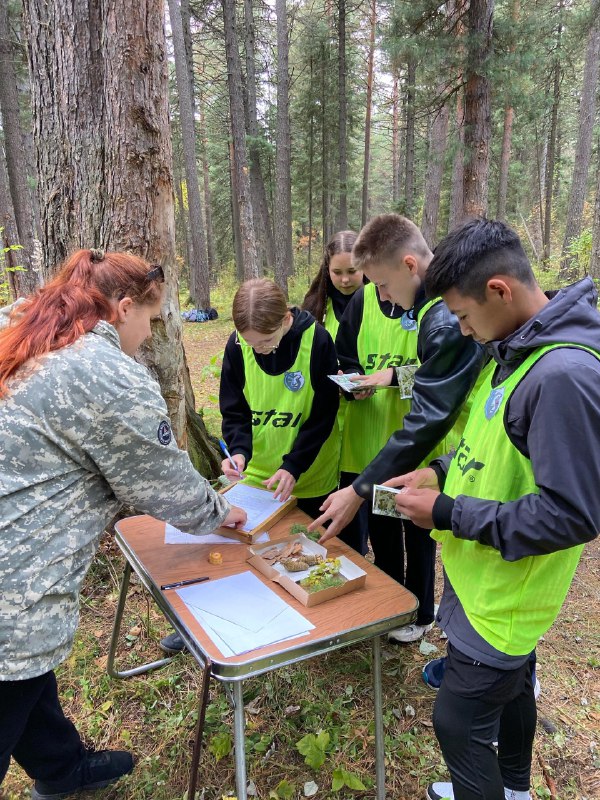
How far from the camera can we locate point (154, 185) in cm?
289

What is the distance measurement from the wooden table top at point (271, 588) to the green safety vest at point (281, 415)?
20.2 inches

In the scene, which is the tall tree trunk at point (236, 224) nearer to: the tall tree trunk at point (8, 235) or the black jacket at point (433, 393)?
the tall tree trunk at point (8, 235)

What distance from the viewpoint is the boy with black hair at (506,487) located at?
1158 mm

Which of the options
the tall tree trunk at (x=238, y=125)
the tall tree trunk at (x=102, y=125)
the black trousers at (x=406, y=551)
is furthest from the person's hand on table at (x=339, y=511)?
the tall tree trunk at (x=238, y=125)

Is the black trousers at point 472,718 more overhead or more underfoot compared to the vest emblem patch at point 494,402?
more underfoot

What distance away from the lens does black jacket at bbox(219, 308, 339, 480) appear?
2.58 metres

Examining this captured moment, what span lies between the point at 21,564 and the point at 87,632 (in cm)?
189

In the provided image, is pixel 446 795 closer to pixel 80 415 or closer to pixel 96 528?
pixel 96 528

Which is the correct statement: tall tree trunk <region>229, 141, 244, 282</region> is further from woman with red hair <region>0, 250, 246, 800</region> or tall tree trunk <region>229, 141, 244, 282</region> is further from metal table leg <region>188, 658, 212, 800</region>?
metal table leg <region>188, 658, 212, 800</region>

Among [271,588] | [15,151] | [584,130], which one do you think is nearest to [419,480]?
[271,588]

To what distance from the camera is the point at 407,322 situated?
2.49 meters

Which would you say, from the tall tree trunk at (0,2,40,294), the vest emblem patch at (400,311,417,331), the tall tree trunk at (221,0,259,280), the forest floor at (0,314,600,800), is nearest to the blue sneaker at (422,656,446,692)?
the forest floor at (0,314,600,800)

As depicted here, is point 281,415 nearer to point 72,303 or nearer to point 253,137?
point 72,303

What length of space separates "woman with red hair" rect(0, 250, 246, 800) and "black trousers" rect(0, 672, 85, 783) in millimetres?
17
